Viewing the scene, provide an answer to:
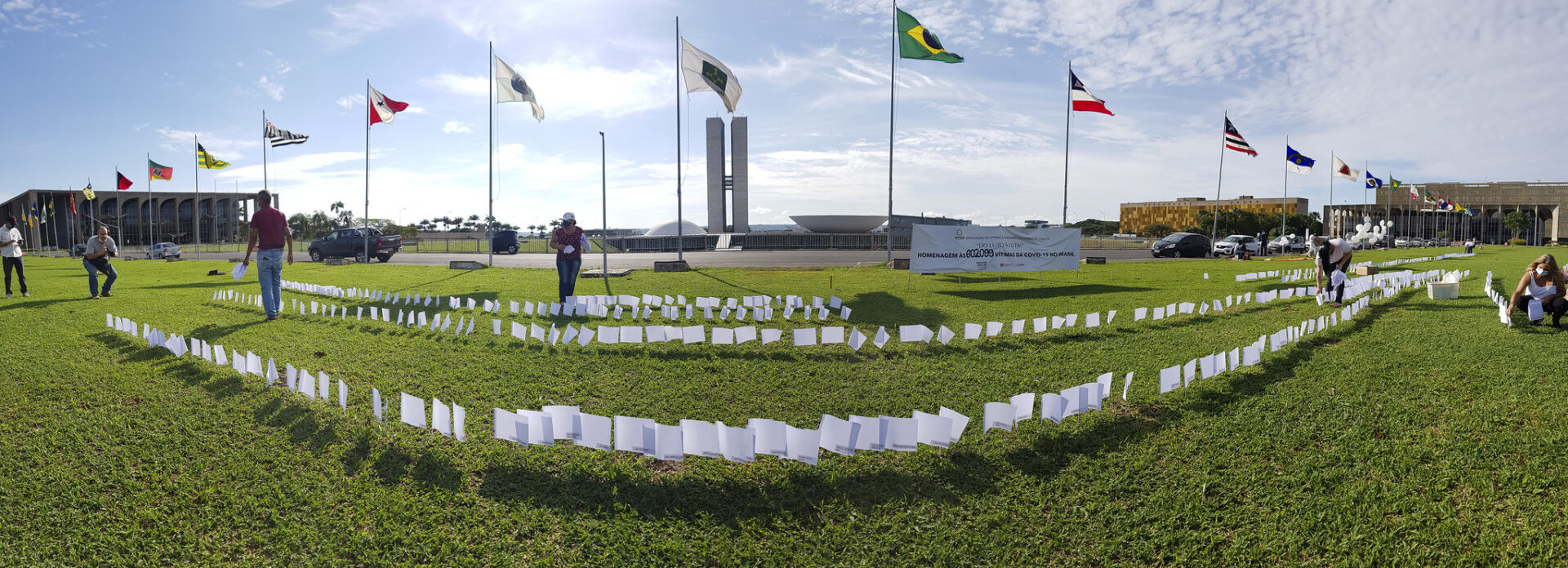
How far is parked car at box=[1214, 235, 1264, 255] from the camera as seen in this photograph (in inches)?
1282

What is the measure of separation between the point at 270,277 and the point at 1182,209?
480 ft

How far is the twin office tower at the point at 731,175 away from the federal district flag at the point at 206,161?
37986 mm

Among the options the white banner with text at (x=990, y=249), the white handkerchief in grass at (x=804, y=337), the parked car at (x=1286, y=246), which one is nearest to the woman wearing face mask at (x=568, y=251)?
the white handkerchief in grass at (x=804, y=337)

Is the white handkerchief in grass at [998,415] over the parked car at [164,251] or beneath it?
beneath

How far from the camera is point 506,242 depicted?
37.3 m

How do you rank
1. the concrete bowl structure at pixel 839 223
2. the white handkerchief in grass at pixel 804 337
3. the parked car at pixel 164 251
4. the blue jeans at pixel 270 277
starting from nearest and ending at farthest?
1. the white handkerchief in grass at pixel 804 337
2. the blue jeans at pixel 270 277
3. the parked car at pixel 164 251
4. the concrete bowl structure at pixel 839 223

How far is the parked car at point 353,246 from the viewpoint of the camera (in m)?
29.2

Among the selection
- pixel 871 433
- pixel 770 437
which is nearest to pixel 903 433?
pixel 871 433

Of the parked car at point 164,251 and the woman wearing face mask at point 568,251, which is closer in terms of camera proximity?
the woman wearing face mask at point 568,251

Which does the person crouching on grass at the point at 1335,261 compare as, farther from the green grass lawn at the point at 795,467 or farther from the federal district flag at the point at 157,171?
the federal district flag at the point at 157,171

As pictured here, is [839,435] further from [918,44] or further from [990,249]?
[918,44]

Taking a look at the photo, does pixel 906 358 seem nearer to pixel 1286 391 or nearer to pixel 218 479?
pixel 1286 391

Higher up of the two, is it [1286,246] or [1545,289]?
[1286,246]

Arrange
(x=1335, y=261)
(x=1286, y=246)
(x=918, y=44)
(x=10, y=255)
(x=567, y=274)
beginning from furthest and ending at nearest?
(x=1286, y=246) < (x=918, y=44) < (x=10, y=255) < (x=1335, y=261) < (x=567, y=274)
